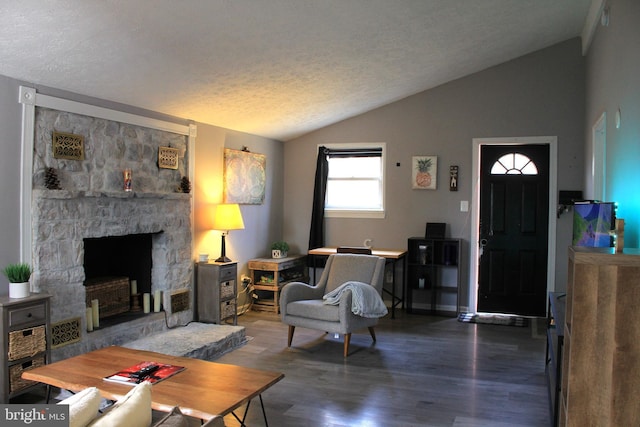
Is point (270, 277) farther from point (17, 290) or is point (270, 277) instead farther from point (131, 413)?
point (131, 413)

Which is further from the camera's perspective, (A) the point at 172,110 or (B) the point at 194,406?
(A) the point at 172,110

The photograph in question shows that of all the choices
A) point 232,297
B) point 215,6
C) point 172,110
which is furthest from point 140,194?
point 215,6

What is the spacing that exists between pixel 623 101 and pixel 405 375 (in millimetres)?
2596

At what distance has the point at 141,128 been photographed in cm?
476

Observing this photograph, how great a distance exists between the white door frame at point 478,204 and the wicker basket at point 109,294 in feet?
13.3

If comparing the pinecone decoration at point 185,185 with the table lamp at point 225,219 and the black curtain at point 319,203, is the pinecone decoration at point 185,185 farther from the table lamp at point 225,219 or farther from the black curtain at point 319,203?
the black curtain at point 319,203

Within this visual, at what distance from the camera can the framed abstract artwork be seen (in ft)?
19.8

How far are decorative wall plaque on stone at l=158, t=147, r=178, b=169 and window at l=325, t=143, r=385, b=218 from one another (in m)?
2.61

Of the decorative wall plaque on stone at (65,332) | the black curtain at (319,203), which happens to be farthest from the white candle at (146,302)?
the black curtain at (319,203)

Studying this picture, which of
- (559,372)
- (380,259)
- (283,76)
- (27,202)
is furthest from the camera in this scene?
(380,259)

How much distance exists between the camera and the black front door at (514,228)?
6383 millimetres

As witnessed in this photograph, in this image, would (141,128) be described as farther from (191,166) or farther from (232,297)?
(232,297)

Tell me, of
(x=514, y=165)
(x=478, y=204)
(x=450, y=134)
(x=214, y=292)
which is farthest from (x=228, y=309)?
(x=514, y=165)

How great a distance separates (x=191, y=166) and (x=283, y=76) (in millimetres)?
1341
